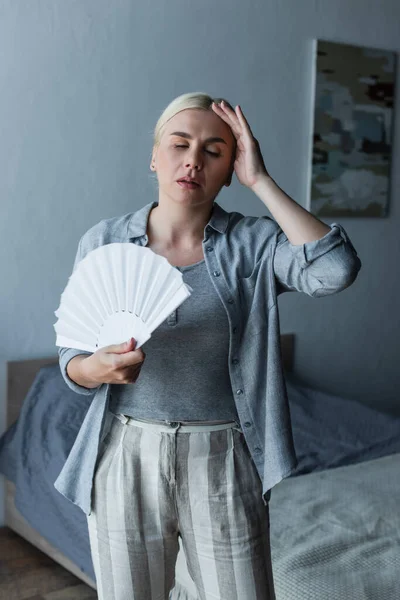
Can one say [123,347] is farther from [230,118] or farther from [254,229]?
[230,118]

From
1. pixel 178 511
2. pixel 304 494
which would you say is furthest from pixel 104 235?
pixel 304 494

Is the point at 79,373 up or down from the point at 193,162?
down

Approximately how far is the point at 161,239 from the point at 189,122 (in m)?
0.21

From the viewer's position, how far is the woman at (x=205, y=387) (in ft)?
4.25

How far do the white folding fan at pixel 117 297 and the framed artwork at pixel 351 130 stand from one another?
2.61 meters

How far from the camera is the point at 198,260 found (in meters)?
1.39

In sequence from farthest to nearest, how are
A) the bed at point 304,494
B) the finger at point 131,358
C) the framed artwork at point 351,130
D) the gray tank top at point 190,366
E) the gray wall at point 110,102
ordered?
the framed artwork at point 351,130, the gray wall at point 110,102, the bed at point 304,494, the gray tank top at point 190,366, the finger at point 131,358

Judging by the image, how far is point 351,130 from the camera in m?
3.95

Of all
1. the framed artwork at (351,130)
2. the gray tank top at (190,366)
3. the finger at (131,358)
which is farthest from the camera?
the framed artwork at (351,130)

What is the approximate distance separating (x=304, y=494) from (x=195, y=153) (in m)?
1.46

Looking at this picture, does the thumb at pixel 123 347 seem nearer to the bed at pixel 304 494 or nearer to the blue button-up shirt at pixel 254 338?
the blue button-up shirt at pixel 254 338

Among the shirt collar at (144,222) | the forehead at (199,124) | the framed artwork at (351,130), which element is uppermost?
the framed artwork at (351,130)

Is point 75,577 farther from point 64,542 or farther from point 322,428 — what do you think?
point 322,428

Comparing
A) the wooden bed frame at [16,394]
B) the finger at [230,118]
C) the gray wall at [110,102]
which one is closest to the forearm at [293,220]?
the finger at [230,118]
